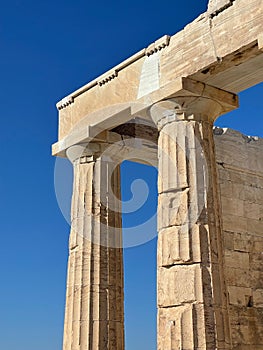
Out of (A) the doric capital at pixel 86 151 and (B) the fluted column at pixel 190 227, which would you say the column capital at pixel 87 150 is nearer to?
(A) the doric capital at pixel 86 151

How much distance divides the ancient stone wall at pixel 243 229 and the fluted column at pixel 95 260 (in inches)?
134

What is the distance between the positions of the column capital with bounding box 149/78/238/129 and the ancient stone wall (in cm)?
483

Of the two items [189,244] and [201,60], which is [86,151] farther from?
[189,244]

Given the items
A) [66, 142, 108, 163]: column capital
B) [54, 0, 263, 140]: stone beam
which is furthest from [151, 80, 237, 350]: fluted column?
[66, 142, 108, 163]: column capital

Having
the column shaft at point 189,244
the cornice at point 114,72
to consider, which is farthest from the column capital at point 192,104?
the cornice at point 114,72

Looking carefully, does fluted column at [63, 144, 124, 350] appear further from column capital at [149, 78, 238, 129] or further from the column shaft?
column capital at [149, 78, 238, 129]

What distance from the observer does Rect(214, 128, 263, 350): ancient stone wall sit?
51.8ft

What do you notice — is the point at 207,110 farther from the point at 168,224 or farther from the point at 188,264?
the point at 188,264

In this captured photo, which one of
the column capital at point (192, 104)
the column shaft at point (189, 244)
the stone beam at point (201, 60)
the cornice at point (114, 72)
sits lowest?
the column shaft at point (189, 244)

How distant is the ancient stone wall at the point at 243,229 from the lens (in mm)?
15781

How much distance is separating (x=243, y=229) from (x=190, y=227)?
594 cm

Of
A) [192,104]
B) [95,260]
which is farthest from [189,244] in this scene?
[95,260]

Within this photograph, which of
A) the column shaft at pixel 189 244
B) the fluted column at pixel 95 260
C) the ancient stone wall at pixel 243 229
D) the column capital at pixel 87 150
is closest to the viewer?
the column shaft at pixel 189 244

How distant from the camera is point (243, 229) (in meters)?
16.8
